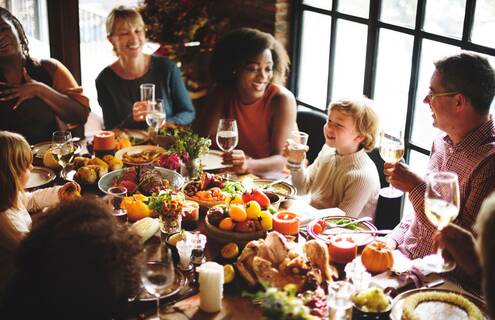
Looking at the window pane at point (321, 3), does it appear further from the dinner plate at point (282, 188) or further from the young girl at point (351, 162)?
the dinner plate at point (282, 188)

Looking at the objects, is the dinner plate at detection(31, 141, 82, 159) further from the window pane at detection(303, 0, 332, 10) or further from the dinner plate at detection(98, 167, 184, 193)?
the window pane at detection(303, 0, 332, 10)

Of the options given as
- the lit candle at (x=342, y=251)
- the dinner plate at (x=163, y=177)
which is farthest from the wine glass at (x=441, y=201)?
the dinner plate at (x=163, y=177)

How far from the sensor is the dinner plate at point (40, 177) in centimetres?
278

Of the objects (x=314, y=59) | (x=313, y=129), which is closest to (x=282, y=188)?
(x=313, y=129)

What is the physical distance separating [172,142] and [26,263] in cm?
163

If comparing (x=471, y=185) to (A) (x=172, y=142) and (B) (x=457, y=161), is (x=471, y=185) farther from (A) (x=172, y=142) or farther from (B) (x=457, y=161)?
(A) (x=172, y=142)

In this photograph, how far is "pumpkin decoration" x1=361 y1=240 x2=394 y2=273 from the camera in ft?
6.77

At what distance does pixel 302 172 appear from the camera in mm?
2771

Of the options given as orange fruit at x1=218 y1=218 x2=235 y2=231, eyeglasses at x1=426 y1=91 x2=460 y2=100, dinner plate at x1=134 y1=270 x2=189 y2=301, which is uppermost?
eyeglasses at x1=426 y1=91 x2=460 y2=100

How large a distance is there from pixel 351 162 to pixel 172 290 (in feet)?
4.18

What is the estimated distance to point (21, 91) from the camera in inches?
132

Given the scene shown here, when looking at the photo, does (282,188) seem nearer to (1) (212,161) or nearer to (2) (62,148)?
(1) (212,161)

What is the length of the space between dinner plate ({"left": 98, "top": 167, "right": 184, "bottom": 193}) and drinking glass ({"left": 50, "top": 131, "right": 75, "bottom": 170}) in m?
0.20

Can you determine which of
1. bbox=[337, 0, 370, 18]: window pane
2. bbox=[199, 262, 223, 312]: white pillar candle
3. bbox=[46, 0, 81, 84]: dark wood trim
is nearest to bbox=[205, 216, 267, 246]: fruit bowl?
bbox=[199, 262, 223, 312]: white pillar candle
